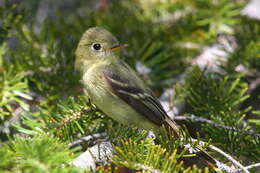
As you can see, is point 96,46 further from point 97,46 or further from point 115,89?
point 115,89

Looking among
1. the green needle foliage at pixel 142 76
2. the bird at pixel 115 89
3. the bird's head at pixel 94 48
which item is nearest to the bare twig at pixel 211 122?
the green needle foliage at pixel 142 76

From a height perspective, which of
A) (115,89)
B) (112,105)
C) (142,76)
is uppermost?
(142,76)

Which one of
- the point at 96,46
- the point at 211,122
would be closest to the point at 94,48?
the point at 96,46

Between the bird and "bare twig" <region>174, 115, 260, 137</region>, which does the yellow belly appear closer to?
the bird

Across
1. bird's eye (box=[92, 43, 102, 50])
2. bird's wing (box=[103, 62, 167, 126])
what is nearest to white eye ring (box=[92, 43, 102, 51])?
bird's eye (box=[92, 43, 102, 50])

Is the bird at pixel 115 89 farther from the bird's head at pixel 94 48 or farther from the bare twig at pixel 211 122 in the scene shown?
the bare twig at pixel 211 122

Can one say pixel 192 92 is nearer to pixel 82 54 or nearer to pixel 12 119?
pixel 82 54

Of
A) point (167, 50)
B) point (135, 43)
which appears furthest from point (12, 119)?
point (167, 50)
